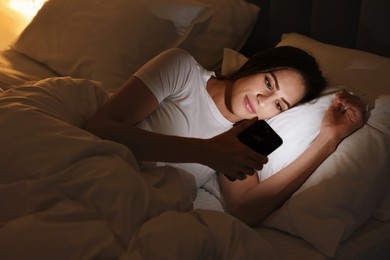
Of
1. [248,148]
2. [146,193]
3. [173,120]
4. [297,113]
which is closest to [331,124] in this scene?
[297,113]

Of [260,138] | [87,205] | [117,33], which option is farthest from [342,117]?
[117,33]

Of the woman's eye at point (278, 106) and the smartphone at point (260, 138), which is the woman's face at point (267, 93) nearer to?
the woman's eye at point (278, 106)

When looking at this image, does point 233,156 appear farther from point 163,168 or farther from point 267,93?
point 267,93

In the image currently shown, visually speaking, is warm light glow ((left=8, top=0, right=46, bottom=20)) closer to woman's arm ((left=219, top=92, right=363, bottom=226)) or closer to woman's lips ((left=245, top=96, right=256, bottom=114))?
woman's lips ((left=245, top=96, right=256, bottom=114))

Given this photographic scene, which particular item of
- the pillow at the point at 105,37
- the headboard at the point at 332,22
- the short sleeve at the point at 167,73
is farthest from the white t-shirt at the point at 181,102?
the headboard at the point at 332,22

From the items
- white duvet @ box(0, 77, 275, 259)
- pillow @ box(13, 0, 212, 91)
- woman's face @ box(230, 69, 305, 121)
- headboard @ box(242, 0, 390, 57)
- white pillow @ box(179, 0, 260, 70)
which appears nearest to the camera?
white duvet @ box(0, 77, 275, 259)

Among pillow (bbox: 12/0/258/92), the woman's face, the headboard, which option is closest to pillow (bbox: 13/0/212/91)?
pillow (bbox: 12/0/258/92)

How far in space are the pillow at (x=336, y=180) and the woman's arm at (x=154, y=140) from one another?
0.53ft

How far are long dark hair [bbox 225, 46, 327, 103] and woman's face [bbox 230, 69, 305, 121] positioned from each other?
23 millimetres

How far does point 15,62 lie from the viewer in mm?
1857

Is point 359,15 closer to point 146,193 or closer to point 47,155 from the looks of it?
point 146,193

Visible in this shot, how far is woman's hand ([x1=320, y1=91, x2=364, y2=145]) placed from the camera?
4.18 feet

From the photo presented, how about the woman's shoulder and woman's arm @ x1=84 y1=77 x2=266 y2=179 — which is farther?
the woman's shoulder

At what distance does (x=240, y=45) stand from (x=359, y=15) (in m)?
0.50
